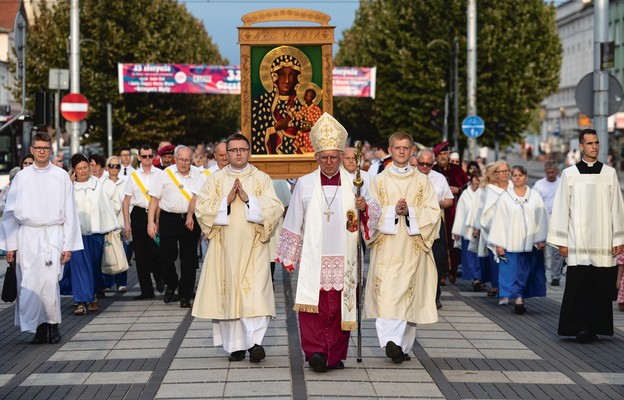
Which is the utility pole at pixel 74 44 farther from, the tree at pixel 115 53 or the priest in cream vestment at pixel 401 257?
the tree at pixel 115 53

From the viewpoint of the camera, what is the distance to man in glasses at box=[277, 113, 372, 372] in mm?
9602

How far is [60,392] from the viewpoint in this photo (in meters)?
8.81

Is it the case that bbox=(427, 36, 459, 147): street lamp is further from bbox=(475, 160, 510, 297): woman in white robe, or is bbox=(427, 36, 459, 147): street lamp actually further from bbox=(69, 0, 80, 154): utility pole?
bbox=(475, 160, 510, 297): woman in white robe

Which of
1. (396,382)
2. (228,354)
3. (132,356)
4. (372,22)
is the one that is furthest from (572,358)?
(372,22)

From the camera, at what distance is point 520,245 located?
45.6 feet

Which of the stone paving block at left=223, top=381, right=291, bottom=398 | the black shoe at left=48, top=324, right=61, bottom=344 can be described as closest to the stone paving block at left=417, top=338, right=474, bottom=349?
the stone paving block at left=223, top=381, right=291, bottom=398

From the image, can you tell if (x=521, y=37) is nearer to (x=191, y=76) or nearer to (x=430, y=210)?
(x=191, y=76)

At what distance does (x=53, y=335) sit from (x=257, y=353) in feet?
7.76

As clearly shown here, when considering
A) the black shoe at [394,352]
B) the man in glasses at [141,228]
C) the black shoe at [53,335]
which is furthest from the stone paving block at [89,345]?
the man in glasses at [141,228]

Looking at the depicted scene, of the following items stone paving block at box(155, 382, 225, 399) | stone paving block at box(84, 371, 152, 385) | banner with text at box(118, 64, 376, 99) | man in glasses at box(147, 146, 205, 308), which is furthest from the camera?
banner with text at box(118, 64, 376, 99)

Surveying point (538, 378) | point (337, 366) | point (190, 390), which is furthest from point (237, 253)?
point (538, 378)

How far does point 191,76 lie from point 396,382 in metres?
41.8

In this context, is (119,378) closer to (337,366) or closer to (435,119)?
(337,366)

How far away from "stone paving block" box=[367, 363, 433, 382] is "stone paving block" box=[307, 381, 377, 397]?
10.1 inches
